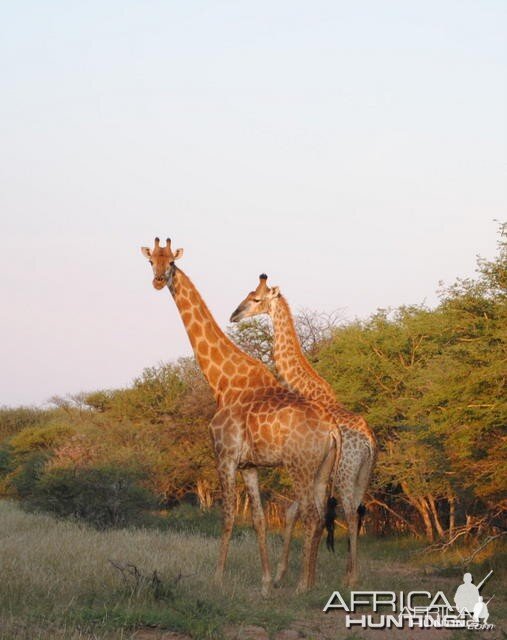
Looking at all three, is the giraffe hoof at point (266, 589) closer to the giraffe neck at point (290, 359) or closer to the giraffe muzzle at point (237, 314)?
the giraffe neck at point (290, 359)

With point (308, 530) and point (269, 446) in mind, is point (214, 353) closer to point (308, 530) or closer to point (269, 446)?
point (269, 446)

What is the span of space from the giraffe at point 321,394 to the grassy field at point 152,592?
1315 mm

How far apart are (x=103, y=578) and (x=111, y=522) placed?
12.2 meters

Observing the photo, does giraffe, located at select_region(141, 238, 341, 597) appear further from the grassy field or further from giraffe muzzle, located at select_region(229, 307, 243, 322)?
giraffe muzzle, located at select_region(229, 307, 243, 322)

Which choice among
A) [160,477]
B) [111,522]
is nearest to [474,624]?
[111,522]

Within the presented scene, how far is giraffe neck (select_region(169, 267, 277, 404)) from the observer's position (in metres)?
13.2

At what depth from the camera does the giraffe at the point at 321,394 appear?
14555 mm

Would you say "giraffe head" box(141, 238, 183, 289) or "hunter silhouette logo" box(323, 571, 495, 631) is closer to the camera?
"hunter silhouette logo" box(323, 571, 495, 631)

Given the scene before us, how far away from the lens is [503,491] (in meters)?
17.4

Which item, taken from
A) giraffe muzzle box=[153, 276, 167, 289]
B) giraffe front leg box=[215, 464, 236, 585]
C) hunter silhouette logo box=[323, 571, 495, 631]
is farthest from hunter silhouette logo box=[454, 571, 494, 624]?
giraffe muzzle box=[153, 276, 167, 289]

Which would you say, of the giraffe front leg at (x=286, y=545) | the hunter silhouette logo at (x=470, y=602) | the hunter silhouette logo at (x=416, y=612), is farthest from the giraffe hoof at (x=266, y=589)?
the hunter silhouette logo at (x=470, y=602)

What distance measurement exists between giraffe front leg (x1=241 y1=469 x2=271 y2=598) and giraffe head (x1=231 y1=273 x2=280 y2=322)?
262cm

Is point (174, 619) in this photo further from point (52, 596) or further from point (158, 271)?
point (158, 271)

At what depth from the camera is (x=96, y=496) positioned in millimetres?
23641
